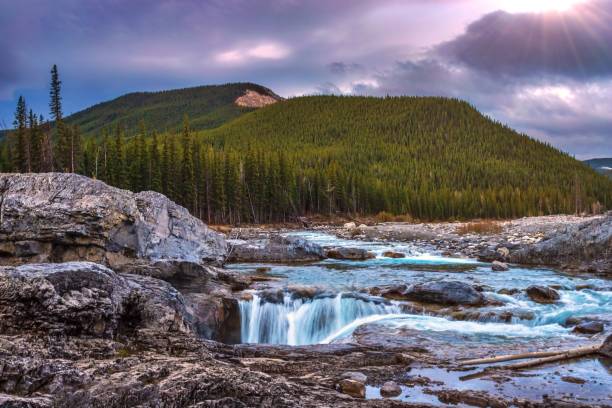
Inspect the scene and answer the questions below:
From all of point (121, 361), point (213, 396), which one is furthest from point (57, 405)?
point (213, 396)

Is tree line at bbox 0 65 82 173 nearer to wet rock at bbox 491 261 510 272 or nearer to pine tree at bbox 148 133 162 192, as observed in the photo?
pine tree at bbox 148 133 162 192

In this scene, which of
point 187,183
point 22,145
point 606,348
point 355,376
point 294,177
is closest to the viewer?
point 355,376

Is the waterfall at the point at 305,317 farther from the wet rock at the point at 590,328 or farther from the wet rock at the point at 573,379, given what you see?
the wet rock at the point at 573,379

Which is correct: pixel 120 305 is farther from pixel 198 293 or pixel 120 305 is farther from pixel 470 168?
pixel 470 168

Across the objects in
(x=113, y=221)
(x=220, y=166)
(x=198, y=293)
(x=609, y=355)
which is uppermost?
(x=220, y=166)

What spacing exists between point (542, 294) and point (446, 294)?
4.54m

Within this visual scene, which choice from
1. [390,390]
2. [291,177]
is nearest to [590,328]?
[390,390]

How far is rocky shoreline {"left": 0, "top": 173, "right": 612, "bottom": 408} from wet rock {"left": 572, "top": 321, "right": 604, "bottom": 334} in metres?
0.84

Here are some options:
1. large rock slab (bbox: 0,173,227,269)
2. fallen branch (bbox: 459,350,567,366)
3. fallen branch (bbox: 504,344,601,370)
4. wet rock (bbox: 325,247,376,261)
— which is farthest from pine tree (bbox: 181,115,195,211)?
fallen branch (bbox: 504,344,601,370)

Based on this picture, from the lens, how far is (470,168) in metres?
180

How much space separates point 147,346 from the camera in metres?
8.23

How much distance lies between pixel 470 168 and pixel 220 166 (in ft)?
397

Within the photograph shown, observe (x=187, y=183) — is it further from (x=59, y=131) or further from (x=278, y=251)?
(x=278, y=251)

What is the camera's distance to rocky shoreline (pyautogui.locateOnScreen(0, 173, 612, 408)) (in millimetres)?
6082
